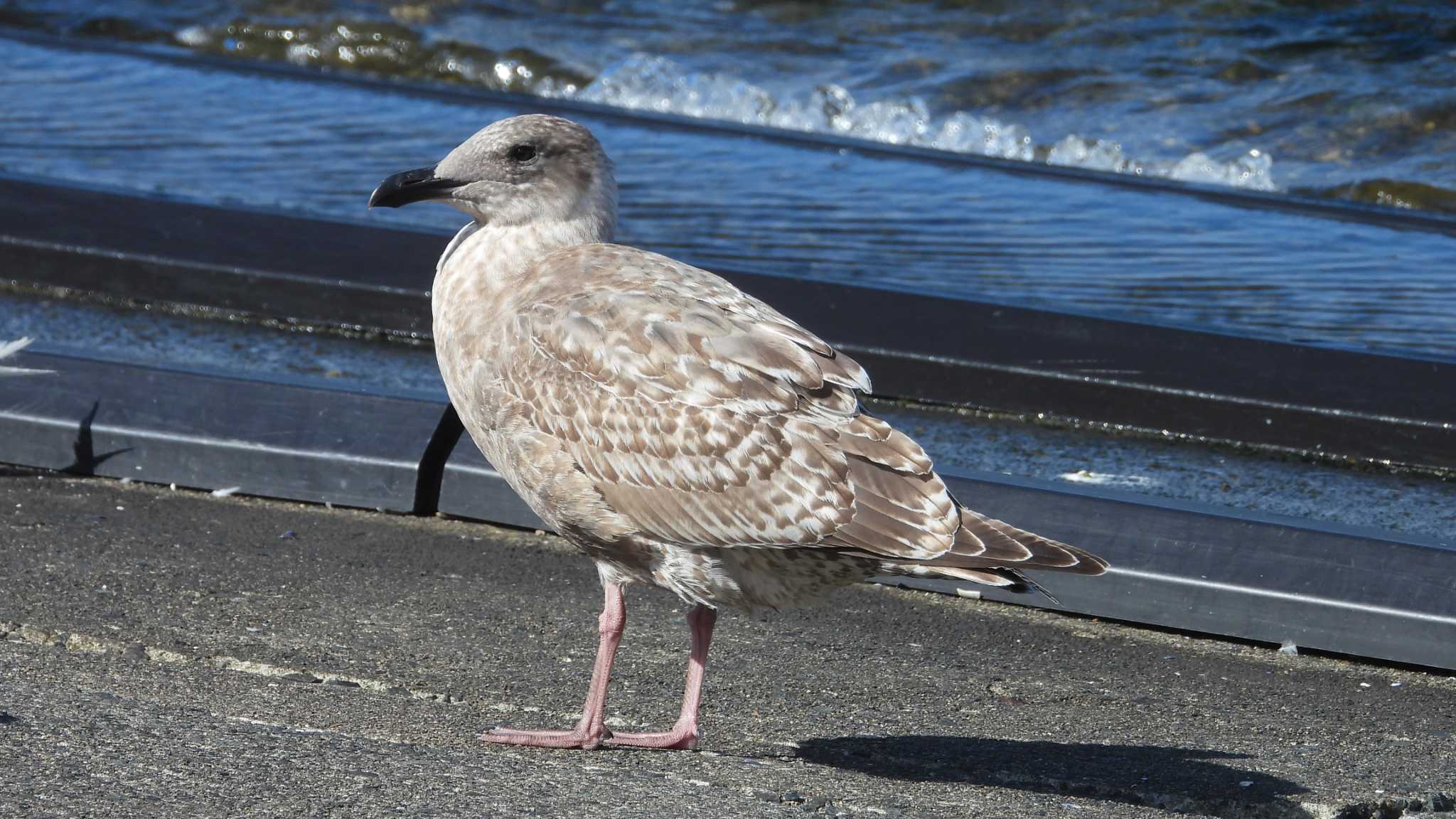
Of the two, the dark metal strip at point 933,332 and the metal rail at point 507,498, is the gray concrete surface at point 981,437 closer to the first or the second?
the dark metal strip at point 933,332

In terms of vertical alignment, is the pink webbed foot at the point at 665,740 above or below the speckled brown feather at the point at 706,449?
below

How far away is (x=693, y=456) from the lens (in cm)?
335

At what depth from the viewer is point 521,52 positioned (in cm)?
1345

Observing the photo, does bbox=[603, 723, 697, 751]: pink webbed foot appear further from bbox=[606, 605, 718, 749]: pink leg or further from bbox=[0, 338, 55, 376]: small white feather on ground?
bbox=[0, 338, 55, 376]: small white feather on ground

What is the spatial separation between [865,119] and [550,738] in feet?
29.2

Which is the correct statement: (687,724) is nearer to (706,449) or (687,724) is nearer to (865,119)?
(706,449)

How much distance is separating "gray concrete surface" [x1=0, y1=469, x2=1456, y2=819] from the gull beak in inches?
38.3

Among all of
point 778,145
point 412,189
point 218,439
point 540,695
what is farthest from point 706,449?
point 778,145

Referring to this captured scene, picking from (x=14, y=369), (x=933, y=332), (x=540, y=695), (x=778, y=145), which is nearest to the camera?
(x=540, y=695)

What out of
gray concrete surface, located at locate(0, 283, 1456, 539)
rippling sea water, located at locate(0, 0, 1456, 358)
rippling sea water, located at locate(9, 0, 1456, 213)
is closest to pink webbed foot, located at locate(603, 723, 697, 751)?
gray concrete surface, located at locate(0, 283, 1456, 539)

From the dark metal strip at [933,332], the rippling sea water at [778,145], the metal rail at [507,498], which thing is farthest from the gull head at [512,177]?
the rippling sea water at [778,145]

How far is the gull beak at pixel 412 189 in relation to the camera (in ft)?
12.2

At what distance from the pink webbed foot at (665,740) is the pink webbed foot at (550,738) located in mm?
33

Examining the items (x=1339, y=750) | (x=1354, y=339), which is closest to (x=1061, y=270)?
(x=1354, y=339)
